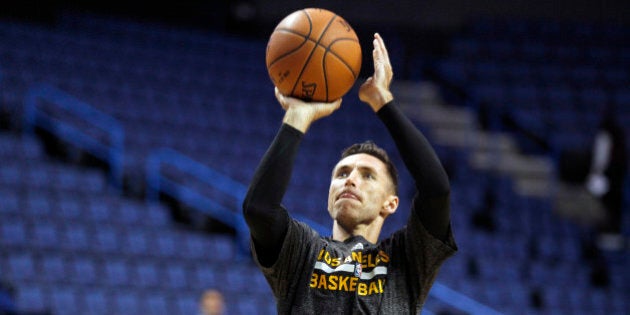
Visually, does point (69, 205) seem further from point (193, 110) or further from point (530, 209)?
point (530, 209)

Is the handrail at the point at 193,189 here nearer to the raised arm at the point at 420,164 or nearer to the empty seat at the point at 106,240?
the empty seat at the point at 106,240

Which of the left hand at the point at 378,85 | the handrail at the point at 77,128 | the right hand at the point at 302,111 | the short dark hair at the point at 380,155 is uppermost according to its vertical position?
the left hand at the point at 378,85

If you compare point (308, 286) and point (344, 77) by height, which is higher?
point (344, 77)

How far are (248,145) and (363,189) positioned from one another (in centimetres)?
807

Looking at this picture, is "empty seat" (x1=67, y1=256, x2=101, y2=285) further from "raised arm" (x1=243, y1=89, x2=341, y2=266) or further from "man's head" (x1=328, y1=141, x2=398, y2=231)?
"raised arm" (x1=243, y1=89, x2=341, y2=266)

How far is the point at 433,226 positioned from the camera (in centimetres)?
271

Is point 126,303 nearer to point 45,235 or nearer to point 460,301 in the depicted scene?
point 45,235

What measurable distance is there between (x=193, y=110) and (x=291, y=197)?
2058 mm

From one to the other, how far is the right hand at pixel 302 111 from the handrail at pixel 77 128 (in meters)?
7.18

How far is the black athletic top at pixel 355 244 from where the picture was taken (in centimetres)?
259

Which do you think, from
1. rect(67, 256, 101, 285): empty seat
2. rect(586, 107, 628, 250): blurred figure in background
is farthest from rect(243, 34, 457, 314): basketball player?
rect(586, 107, 628, 250): blurred figure in background

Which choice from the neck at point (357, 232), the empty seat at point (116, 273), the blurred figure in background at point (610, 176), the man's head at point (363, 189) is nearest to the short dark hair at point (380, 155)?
the man's head at point (363, 189)

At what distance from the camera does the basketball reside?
2822mm

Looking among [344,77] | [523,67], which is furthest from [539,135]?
[344,77]
